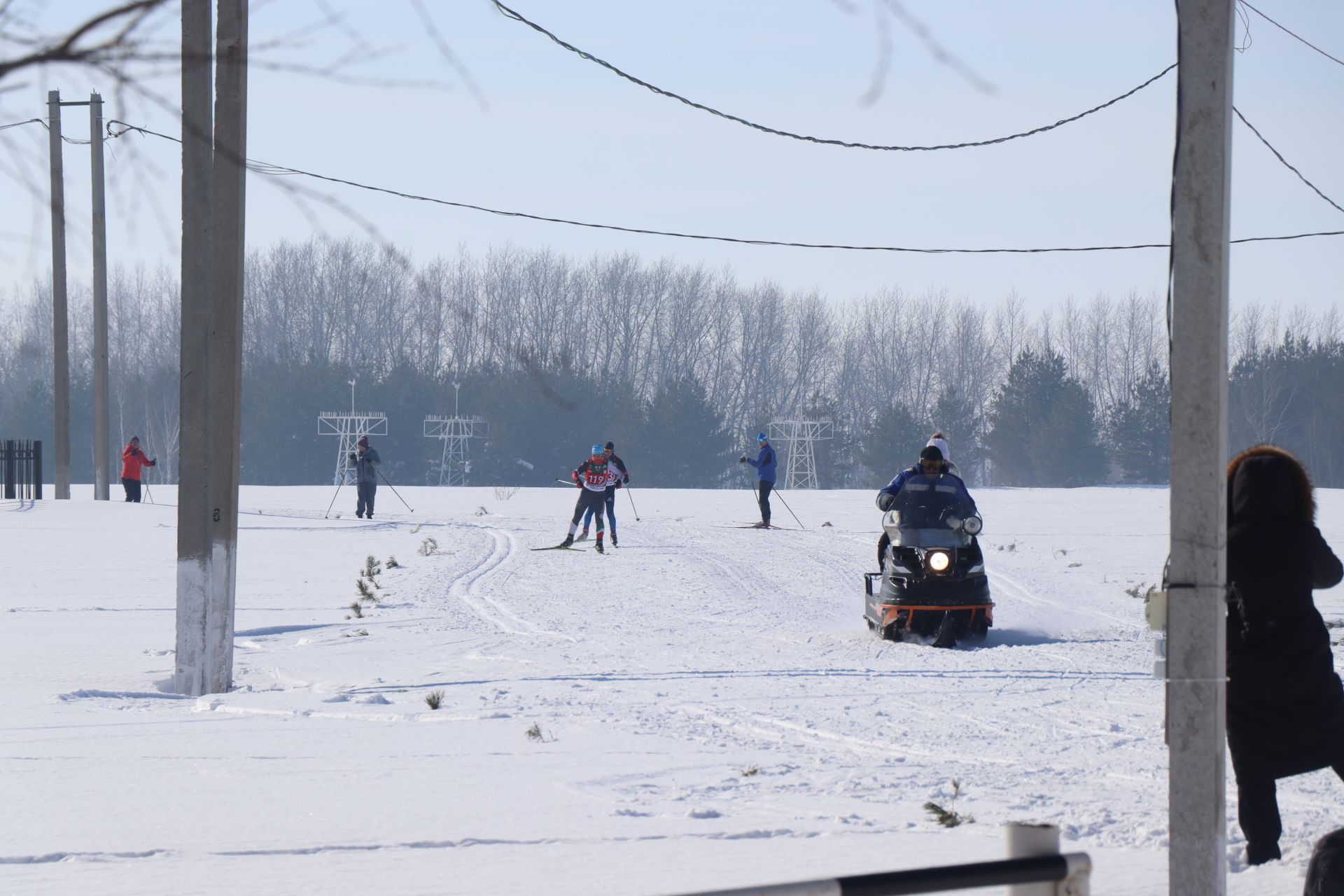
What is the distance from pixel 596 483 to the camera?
2089cm

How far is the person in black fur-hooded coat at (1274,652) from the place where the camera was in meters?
4.80

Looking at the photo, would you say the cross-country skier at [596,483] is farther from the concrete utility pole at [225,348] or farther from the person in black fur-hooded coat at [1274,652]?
the person in black fur-hooded coat at [1274,652]

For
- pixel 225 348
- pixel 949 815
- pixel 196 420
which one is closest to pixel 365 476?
pixel 225 348

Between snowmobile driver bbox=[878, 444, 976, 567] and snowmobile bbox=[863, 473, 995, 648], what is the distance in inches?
0.9

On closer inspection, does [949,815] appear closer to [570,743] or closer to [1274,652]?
[1274,652]

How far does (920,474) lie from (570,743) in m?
5.42

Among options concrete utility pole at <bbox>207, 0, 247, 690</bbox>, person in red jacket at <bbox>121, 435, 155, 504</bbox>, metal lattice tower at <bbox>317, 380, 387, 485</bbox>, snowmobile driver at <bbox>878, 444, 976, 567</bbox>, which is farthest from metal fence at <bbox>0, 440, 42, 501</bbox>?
metal lattice tower at <bbox>317, 380, 387, 485</bbox>

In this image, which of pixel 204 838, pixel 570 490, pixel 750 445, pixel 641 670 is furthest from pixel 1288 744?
pixel 750 445

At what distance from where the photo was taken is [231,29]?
9016 mm

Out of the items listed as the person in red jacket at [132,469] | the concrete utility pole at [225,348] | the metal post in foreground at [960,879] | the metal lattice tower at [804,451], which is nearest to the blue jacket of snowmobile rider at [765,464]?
the person in red jacket at [132,469]

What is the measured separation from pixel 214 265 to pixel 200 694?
2819mm

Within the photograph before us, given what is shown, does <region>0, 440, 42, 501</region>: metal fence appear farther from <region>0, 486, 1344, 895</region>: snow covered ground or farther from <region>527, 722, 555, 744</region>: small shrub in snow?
<region>527, 722, 555, 744</region>: small shrub in snow

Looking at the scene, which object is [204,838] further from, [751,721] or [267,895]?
[751,721]

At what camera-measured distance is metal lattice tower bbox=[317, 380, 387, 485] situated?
66.2 meters
